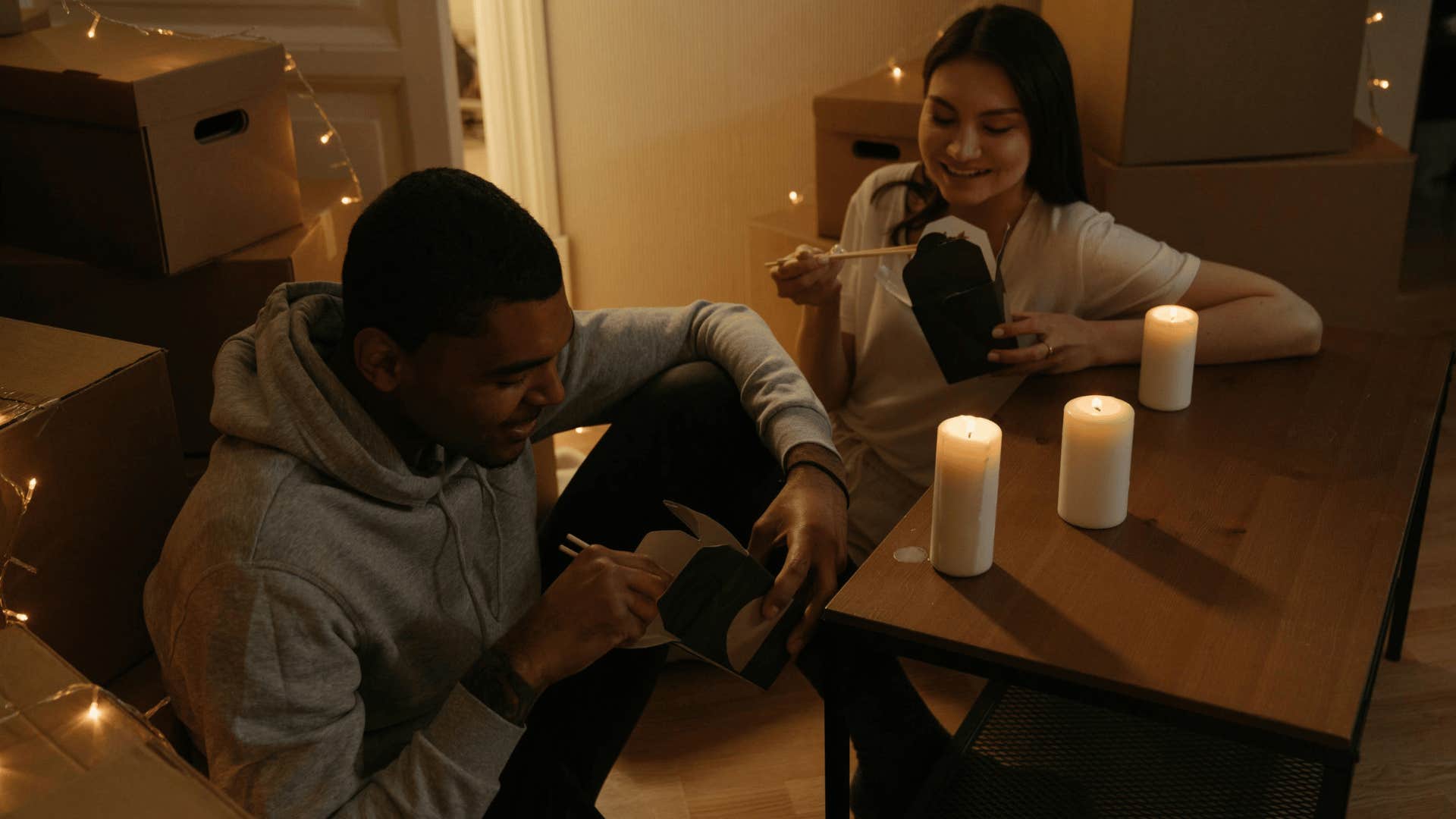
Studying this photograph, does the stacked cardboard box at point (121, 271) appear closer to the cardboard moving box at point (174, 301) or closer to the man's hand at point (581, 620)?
the cardboard moving box at point (174, 301)

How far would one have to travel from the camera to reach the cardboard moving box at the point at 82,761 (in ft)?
2.57

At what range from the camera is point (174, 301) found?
1.70 m

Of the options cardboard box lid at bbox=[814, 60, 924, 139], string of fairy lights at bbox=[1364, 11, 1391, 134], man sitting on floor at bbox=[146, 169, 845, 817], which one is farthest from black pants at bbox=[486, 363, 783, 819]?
string of fairy lights at bbox=[1364, 11, 1391, 134]

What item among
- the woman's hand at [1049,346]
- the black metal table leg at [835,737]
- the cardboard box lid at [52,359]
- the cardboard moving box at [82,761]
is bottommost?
the black metal table leg at [835,737]

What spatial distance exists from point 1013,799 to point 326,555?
0.82m

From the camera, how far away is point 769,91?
2.81 m

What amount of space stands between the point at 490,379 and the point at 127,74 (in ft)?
2.52

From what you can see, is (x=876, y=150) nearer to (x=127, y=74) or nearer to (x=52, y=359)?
(x=127, y=74)

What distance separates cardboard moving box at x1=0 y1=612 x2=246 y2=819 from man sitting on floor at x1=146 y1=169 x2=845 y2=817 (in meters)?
0.15

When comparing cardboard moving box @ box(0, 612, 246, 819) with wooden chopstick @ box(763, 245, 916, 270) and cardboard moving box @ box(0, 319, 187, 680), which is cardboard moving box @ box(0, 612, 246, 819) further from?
wooden chopstick @ box(763, 245, 916, 270)

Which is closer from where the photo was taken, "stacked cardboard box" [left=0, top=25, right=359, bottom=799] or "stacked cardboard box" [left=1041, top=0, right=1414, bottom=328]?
"stacked cardboard box" [left=0, top=25, right=359, bottom=799]

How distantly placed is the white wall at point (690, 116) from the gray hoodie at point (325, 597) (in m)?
1.56

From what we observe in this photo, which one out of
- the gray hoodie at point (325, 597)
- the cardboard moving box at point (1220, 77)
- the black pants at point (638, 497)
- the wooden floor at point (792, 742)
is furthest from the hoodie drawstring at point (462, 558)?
the cardboard moving box at point (1220, 77)

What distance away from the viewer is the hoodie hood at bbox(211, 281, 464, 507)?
1.13m
